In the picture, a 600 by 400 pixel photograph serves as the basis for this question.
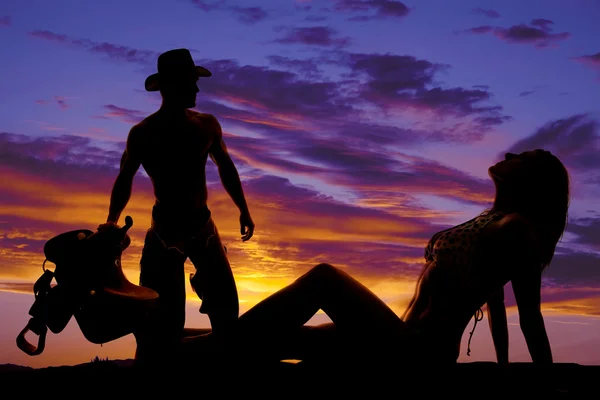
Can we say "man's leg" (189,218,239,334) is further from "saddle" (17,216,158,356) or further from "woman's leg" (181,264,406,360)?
"woman's leg" (181,264,406,360)

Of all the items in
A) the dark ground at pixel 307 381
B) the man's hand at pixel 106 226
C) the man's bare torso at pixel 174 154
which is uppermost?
the man's bare torso at pixel 174 154

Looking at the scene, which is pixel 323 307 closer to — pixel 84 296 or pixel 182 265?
pixel 84 296

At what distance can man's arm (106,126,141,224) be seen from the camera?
6.52 meters

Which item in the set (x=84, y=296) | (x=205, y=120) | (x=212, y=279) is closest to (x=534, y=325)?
(x=84, y=296)

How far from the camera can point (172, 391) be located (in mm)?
3602

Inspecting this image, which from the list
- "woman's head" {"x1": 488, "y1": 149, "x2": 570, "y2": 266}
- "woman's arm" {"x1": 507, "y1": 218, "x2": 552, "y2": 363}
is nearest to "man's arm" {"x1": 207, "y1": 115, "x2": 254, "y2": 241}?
"woman's head" {"x1": 488, "y1": 149, "x2": 570, "y2": 266}

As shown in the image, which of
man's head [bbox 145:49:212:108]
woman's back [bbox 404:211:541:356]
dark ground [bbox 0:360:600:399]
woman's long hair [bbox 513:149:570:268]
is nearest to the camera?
dark ground [bbox 0:360:600:399]

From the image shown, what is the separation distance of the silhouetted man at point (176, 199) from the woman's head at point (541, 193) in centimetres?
297

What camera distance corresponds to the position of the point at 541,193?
4.54m

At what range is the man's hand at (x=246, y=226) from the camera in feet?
22.4

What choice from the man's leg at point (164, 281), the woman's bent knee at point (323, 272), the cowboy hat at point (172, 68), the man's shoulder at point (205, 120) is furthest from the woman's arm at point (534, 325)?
the cowboy hat at point (172, 68)

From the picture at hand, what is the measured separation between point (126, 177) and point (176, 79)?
40.9 inches

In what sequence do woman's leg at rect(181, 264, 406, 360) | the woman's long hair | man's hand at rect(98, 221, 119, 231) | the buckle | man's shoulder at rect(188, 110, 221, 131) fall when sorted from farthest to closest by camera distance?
man's shoulder at rect(188, 110, 221, 131) < man's hand at rect(98, 221, 119, 231) < the woman's long hair < the buckle < woman's leg at rect(181, 264, 406, 360)

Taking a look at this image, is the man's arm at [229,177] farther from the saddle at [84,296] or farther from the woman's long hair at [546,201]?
the woman's long hair at [546,201]
